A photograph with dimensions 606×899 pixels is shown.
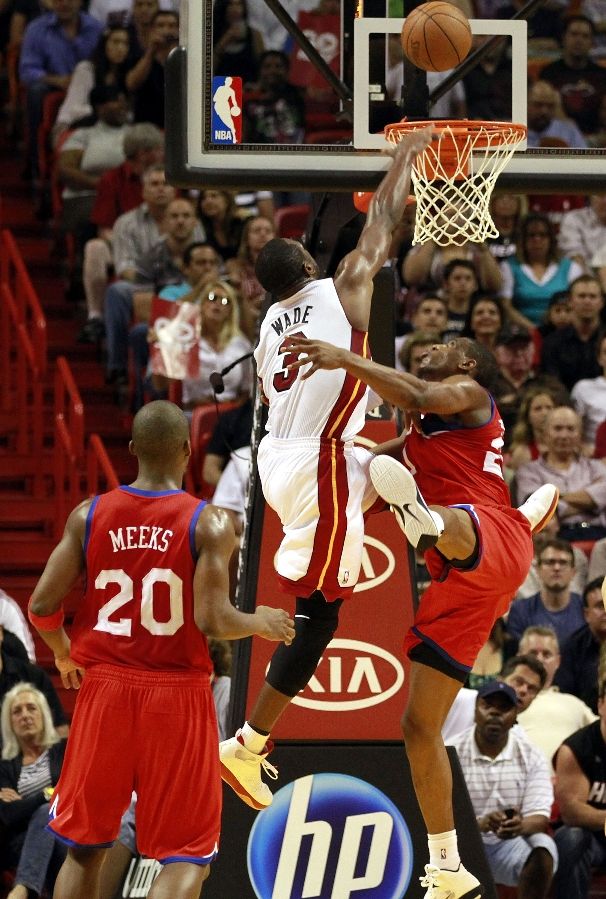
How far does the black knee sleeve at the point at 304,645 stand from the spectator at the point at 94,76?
312 inches

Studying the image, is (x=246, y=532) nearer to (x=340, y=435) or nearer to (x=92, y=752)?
(x=340, y=435)

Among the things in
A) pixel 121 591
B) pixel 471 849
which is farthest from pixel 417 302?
pixel 121 591

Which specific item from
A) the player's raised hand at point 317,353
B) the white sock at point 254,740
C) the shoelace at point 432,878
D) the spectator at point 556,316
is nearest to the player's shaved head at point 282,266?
the player's raised hand at point 317,353

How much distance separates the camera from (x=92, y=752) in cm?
632

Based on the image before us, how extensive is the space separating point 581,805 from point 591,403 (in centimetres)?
381

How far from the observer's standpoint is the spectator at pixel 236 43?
15.2 metres

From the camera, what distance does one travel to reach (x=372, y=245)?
23.3 ft

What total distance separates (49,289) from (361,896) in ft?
25.8

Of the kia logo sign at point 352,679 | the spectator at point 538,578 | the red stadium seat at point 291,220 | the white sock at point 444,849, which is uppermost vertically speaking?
the red stadium seat at point 291,220

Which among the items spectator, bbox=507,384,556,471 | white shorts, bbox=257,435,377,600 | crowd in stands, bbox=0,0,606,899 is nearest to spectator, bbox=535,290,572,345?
crowd in stands, bbox=0,0,606,899

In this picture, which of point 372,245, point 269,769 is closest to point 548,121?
point 372,245

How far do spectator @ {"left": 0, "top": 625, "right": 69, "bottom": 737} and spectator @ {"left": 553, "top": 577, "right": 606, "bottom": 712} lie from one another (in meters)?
2.98

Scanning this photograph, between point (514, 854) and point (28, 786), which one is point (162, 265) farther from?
point (514, 854)

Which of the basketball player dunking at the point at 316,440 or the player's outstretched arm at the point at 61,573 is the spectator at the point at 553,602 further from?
the player's outstretched arm at the point at 61,573
